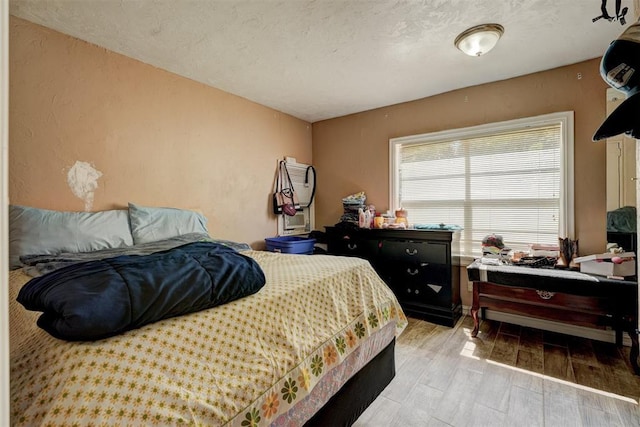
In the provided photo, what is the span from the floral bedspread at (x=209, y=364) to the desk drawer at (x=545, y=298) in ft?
5.84

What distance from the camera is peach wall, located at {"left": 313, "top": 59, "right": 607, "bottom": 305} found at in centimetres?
256

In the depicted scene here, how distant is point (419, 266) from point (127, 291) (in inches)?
112

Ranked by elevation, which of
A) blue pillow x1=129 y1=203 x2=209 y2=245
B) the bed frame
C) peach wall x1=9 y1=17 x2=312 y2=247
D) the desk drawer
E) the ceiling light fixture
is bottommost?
the bed frame

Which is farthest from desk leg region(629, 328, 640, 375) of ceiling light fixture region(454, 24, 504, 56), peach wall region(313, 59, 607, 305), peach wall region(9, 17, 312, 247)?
peach wall region(9, 17, 312, 247)

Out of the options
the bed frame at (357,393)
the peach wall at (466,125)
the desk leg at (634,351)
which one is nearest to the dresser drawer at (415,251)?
the peach wall at (466,125)

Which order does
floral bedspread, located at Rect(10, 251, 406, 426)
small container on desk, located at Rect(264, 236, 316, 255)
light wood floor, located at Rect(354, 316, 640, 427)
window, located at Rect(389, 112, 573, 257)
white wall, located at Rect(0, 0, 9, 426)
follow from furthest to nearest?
small container on desk, located at Rect(264, 236, 316, 255)
window, located at Rect(389, 112, 573, 257)
light wood floor, located at Rect(354, 316, 640, 427)
floral bedspread, located at Rect(10, 251, 406, 426)
white wall, located at Rect(0, 0, 9, 426)

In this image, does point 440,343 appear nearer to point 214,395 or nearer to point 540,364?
point 540,364

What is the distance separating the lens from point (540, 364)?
7.13 feet

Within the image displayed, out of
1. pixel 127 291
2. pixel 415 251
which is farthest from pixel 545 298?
pixel 127 291

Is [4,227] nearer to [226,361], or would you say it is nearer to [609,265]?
[226,361]

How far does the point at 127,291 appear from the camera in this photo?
0.76 metres

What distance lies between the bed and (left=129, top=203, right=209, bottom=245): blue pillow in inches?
23.0

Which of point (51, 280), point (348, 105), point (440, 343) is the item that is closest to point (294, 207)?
point (348, 105)

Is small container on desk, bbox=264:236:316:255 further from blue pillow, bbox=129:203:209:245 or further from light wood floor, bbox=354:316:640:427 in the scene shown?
light wood floor, bbox=354:316:640:427
